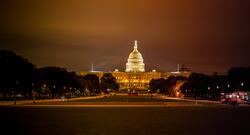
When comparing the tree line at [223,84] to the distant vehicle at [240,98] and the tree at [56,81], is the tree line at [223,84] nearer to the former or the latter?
the tree at [56,81]

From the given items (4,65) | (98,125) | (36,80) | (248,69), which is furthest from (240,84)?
(98,125)

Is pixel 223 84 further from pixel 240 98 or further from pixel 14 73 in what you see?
pixel 240 98

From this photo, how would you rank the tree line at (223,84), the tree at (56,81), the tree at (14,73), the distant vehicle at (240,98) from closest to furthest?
the distant vehicle at (240,98), the tree at (14,73), the tree line at (223,84), the tree at (56,81)

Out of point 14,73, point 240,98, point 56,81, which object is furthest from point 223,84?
point 240,98

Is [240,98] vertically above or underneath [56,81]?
underneath

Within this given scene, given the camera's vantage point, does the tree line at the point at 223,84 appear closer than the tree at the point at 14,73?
No

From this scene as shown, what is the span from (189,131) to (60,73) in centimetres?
14739

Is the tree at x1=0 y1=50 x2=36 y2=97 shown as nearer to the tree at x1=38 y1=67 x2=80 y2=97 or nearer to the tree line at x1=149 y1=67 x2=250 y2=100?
the tree at x1=38 y1=67 x2=80 y2=97

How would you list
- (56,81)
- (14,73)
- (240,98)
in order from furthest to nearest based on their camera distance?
(56,81) → (14,73) → (240,98)

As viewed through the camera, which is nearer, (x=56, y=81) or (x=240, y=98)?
(x=240, y=98)

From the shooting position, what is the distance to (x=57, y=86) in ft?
592

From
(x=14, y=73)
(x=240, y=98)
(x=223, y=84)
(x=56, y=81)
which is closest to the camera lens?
(x=240, y=98)

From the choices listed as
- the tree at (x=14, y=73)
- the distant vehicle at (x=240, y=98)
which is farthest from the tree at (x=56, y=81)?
the distant vehicle at (x=240, y=98)

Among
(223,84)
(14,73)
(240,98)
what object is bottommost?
(240,98)
